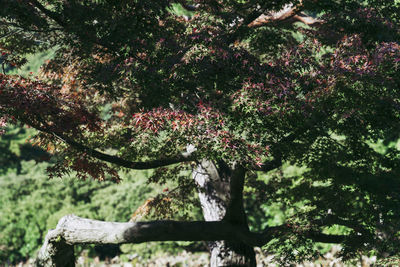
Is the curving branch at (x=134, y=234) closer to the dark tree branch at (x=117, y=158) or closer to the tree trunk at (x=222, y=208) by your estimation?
the tree trunk at (x=222, y=208)

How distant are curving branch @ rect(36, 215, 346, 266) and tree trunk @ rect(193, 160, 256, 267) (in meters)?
0.24

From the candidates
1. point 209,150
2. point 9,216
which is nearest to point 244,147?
point 209,150

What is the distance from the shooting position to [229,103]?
5.05 meters

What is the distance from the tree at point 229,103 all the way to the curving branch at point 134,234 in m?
0.02

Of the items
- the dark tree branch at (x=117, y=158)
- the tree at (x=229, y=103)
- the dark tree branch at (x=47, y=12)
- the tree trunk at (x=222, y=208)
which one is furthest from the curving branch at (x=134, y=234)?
the dark tree branch at (x=47, y=12)

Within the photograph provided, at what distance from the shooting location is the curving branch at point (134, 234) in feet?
19.3

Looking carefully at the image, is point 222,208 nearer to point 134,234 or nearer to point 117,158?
point 134,234

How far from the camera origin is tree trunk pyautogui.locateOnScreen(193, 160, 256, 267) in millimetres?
6445

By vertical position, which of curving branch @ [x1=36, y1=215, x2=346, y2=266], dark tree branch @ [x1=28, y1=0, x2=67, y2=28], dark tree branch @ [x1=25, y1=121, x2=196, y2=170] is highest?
dark tree branch @ [x1=28, y1=0, x2=67, y2=28]

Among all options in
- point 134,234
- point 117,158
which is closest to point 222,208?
point 134,234

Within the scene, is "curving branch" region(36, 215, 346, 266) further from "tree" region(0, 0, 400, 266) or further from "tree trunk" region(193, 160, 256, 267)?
"tree trunk" region(193, 160, 256, 267)

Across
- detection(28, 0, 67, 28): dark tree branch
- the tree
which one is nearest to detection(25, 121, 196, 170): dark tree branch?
the tree

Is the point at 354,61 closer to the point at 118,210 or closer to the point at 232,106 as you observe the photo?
the point at 232,106

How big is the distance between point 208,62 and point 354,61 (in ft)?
5.47
